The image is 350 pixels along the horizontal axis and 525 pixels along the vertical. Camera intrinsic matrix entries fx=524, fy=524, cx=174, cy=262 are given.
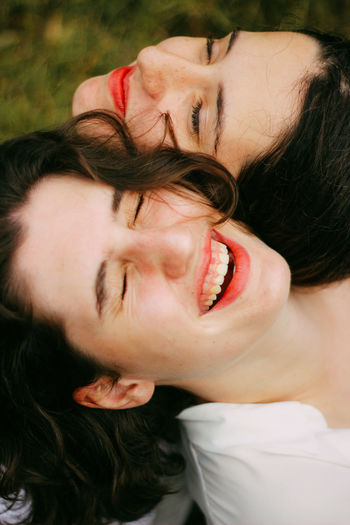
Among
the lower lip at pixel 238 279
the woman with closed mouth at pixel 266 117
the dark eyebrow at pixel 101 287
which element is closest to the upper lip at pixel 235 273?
the lower lip at pixel 238 279

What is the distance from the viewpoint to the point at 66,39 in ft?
12.3

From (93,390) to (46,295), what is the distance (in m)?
0.50

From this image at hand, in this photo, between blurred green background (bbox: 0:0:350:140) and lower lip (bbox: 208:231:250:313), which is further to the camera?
blurred green background (bbox: 0:0:350:140)

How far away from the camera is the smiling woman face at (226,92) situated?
6.93ft

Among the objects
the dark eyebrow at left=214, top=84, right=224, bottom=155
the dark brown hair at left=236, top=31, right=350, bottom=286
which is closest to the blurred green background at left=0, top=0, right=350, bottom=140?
the dark brown hair at left=236, top=31, right=350, bottom=286

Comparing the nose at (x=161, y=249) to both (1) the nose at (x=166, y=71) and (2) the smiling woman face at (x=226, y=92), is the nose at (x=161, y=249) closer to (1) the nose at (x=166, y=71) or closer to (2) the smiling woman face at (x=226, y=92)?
(2) the smiling woman face at (x=226, y=92)

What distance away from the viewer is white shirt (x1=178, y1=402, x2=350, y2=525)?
219 centimetres

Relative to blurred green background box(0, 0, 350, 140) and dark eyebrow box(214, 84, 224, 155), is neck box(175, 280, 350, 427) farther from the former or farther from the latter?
blurred green background box(0, 0, 350, 140)

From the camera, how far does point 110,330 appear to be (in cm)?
187

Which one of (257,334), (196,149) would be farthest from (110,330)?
(196,149)

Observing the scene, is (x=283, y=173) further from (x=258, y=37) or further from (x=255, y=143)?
(x=258, y=37)

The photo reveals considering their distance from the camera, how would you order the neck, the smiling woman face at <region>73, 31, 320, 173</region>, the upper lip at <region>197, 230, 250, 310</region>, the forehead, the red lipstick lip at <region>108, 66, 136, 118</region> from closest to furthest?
the forehead, the upper lip at <region>197, 230, 250, 310</region>, the smiling woman face at <region>73, 31, 320, 173</region>, the neck, the red lipstick lip at <region>108, 66, 136, 118</region>

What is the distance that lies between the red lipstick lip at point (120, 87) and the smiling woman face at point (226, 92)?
0.18ft

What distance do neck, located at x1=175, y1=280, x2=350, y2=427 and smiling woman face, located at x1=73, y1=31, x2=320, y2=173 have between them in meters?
0.77
